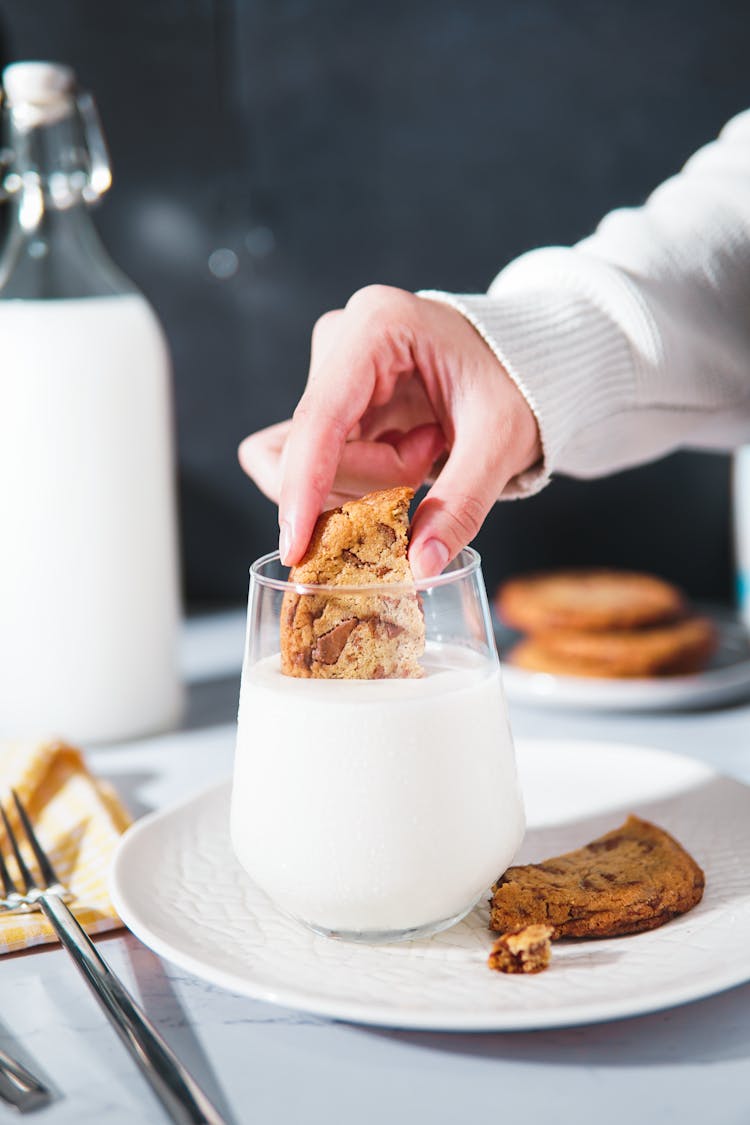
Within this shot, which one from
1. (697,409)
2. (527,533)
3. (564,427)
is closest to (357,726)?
(564,427)

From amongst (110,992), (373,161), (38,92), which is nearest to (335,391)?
(110,992)

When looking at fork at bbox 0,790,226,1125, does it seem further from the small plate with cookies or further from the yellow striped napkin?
the small plate with cookies

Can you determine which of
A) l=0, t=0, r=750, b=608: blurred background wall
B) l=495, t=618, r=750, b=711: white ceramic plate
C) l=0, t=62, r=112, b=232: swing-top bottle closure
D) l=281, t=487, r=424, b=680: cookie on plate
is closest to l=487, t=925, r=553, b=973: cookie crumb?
l=281, t=487, r=424, b=680: cookie on plate

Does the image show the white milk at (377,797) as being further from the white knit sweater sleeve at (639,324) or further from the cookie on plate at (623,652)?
the cookie on plate at (623,652)

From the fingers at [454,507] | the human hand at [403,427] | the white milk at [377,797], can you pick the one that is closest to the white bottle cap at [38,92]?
the human hand at [403,427]

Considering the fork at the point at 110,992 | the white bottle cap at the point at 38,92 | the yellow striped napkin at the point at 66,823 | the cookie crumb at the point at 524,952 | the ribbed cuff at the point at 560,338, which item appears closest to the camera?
the fork at the point at 110,992
